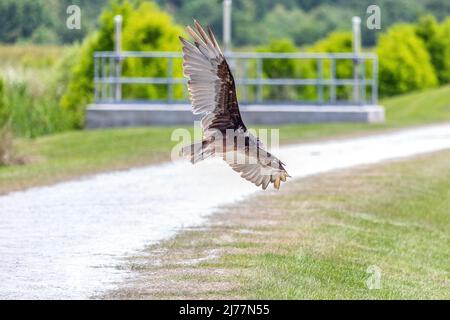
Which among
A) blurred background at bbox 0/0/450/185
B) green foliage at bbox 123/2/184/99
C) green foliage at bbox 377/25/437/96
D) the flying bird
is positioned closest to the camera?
the flying bird

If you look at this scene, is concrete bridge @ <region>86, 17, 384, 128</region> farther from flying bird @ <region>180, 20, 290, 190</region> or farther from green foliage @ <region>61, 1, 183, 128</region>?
flying bird @ <region>180, 20, 290, 190</region>

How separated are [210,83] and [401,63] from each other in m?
39.8

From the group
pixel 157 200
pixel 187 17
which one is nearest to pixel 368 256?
pixel 157 200

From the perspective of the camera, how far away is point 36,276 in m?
11.8

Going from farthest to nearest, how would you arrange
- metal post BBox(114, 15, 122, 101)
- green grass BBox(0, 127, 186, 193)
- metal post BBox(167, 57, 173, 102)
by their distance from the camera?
1. metal post BBox(114, 15, 122, 101)
2. metal post BBox(167, 57, 173, 102)
3. green grass BBox(0, 127, 186, 193)

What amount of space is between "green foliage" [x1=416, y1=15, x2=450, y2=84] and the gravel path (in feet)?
100

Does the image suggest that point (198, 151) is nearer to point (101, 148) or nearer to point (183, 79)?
point (101, 148)

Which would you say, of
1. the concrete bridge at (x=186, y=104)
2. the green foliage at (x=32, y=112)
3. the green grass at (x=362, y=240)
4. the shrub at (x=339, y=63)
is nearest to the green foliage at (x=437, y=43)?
the shrub at (x=339, y=63)

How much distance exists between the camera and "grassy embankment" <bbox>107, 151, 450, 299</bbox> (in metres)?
11.4

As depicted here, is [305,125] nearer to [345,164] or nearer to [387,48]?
[345,164]

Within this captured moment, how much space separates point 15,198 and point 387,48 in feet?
114

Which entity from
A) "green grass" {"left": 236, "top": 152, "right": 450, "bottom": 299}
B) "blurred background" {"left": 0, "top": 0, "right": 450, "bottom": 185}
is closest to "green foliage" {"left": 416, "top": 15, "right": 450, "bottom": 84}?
"blurred background" {"left": 0, "top": 0, "right": 450, "bottom": 185}
